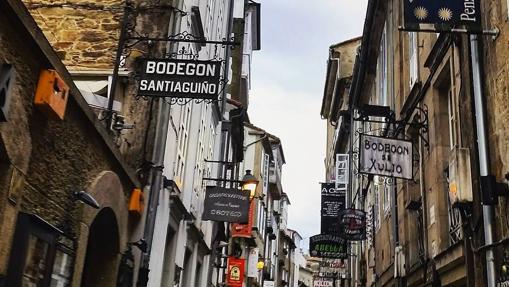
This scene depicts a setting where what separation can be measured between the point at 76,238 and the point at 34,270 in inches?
49.5

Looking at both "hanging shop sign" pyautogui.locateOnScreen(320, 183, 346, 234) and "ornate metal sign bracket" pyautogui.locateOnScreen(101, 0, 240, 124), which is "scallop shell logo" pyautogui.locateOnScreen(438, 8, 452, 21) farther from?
"hanging shop sign" pyautogui.locateOnScreen(320, 183, 346, 234)

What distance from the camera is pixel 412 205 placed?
14.0m

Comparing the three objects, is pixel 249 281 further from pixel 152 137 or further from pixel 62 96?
pixel 62 96

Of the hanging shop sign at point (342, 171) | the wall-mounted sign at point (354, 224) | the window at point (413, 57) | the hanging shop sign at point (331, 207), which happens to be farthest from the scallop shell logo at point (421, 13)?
the hanging shop sign at point (342, 171)

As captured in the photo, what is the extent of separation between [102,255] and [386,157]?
657 cm

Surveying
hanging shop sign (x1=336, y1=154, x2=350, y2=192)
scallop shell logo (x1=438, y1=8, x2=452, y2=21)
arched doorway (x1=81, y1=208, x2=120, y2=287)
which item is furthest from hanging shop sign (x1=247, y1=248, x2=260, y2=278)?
scallop shell logo (x1=438, y1=8, x2=452, y2=21)

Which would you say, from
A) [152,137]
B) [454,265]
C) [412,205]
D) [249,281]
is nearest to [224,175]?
[412,205]

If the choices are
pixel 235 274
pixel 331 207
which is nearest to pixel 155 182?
pixel 235 274

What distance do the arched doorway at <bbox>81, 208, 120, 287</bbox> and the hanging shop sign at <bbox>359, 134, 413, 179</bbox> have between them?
597 centimetres

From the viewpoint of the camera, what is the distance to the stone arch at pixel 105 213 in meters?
8.10

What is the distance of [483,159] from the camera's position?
8.84 metres

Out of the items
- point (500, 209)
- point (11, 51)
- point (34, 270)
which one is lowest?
point (34, 270)

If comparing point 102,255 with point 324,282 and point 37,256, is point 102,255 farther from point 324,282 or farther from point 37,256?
point 324,282

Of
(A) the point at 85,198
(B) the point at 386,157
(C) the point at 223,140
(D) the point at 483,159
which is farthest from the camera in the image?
(C) the point at 223,140
